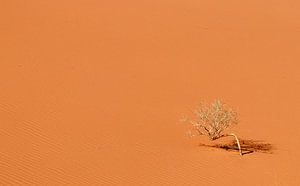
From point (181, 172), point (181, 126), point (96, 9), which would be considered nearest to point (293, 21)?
point (96, 9)

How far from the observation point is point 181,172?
999 centimetres

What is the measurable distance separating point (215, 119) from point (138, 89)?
11.0 ft

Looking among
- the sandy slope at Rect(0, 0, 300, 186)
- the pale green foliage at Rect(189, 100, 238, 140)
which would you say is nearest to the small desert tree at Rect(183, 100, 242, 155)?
the pale green foliage at Rect(189, 100, 238, 140)

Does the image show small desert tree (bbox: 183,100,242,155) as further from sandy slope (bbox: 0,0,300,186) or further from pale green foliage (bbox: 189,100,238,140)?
sandy slope (bbox: 0,0,300,186)

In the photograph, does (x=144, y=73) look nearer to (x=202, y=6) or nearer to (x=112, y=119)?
(x=112, y=119)

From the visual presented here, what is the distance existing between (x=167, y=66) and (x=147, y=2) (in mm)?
7602

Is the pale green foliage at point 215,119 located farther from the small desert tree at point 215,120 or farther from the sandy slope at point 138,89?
the sandy slope at point 138,89

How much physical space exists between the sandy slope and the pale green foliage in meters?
0.37

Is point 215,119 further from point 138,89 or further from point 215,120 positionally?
point 138,89

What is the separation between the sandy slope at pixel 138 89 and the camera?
10.0 metres

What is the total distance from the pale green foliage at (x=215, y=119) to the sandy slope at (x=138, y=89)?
0.37m

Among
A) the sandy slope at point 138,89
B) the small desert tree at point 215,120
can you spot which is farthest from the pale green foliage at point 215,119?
the sandy slope at point 138,89

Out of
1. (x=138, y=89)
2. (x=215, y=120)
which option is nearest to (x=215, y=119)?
(x=215, y=120)

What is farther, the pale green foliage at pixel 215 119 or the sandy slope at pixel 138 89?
the pale green foliage at pixel 215 119
